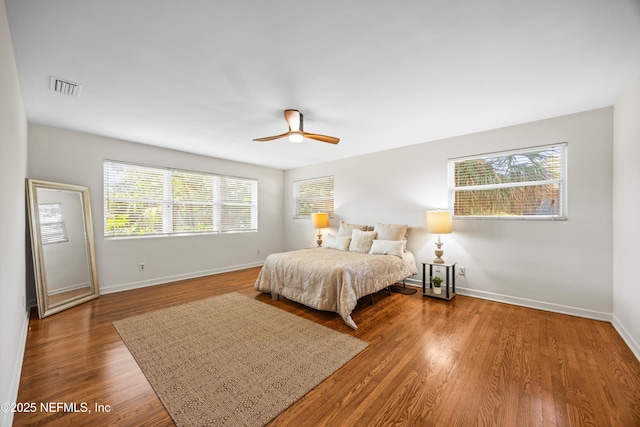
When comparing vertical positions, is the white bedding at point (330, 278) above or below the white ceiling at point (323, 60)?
below

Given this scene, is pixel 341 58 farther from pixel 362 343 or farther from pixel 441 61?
pixel 362 343

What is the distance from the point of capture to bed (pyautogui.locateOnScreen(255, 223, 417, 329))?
2.99 meters

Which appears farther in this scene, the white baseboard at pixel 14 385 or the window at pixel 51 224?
the window at pixel 51 224

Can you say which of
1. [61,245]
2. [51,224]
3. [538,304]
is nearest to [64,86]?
[51,224]

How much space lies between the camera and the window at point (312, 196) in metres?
5.75

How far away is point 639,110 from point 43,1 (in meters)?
4.46

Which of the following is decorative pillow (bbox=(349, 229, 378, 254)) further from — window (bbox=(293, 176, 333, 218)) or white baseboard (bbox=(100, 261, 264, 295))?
white baseboard (bbox=(100, 261, 264, 295))

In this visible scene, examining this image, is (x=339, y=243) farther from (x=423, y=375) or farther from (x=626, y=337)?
(x=626, y=337)

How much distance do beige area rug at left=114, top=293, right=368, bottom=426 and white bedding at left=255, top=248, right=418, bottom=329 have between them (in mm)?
309

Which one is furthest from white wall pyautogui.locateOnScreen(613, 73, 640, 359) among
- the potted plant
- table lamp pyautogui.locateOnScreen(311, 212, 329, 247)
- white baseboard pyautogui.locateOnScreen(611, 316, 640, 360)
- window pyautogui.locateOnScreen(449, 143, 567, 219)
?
table lamp pyautogui.locateOnScreen(311, 212, 329, 247)

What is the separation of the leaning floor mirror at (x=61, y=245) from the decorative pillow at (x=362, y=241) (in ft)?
13.1

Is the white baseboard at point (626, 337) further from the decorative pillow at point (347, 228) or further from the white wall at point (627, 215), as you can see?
the decorative pillow at point (347, 228)

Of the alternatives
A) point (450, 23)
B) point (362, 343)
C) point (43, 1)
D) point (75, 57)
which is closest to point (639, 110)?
point (450, 23)

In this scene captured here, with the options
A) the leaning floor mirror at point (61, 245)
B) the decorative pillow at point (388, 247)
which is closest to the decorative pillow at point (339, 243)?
the decorative pillow at point (388, 247)
